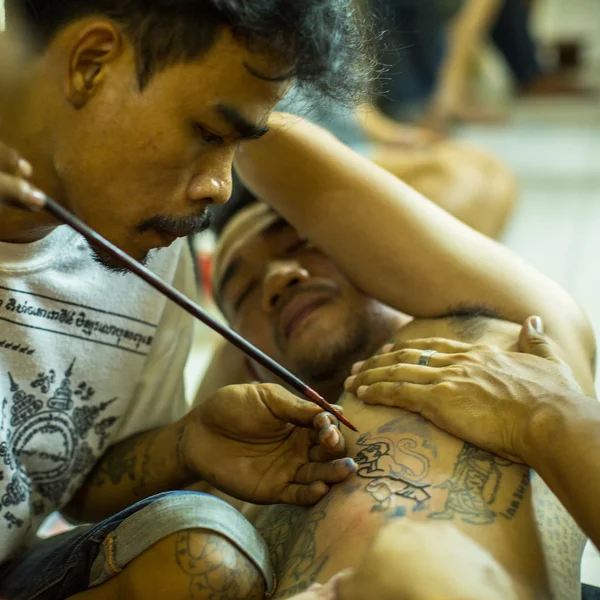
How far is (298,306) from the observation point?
1.41 meters

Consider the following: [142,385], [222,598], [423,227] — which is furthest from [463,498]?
[142,385]

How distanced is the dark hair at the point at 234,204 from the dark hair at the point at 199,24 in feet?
2.26

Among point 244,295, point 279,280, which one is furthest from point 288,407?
point 244,295

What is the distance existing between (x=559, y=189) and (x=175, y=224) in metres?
2.87

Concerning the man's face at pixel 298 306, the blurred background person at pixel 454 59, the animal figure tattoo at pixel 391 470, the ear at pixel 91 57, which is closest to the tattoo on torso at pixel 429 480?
the animal figure tattoo at pixel 391 470

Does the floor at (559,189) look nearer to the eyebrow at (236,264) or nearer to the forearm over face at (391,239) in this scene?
the forearm over face at (391,239)

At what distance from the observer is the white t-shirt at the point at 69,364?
111 centimetres

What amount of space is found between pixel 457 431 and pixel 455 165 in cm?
139

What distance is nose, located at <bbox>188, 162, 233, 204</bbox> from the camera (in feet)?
3.21

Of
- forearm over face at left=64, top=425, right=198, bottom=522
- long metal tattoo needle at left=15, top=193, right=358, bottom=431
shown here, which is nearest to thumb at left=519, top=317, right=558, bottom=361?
long metal tattoo needle at left=15, top=193, right=358, bottom=431

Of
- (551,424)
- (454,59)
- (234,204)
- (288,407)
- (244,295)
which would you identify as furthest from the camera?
(454,59)

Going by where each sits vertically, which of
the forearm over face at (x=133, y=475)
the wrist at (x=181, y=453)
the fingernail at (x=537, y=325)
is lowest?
the forearm over face at (x=133, y=475)

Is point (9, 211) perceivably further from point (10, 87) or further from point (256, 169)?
→ point (256, 169)

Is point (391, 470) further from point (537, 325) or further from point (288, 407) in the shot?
point (537, 325)
